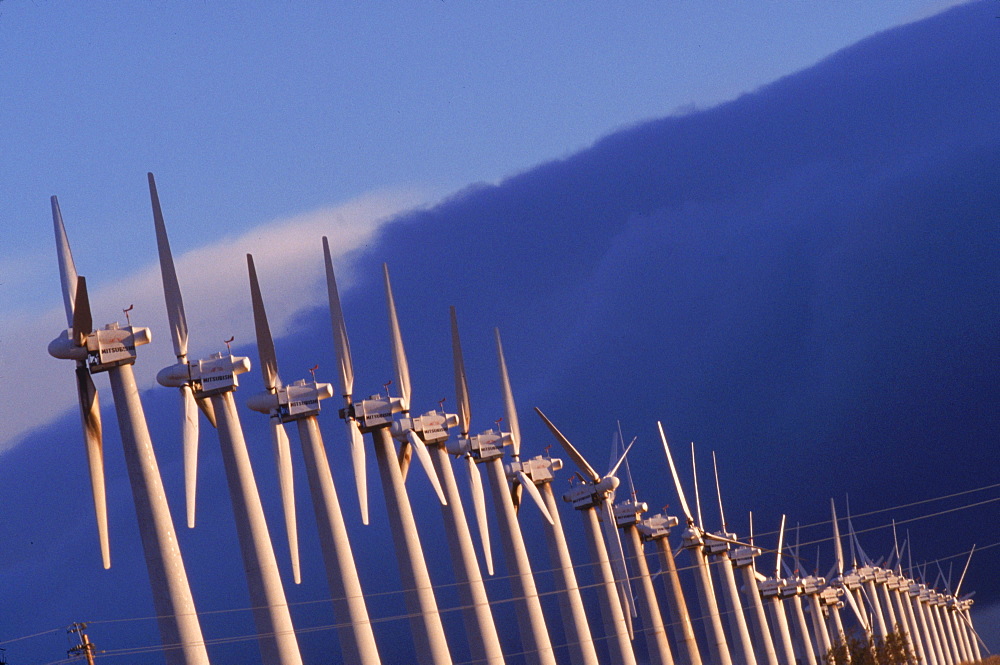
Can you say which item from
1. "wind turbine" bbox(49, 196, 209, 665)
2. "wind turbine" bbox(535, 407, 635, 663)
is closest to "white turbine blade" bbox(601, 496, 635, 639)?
"wind turbine" bbox(535, 407, 635, 663)

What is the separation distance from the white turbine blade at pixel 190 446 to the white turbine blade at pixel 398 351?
21510 mm

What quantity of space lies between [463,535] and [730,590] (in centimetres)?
6779

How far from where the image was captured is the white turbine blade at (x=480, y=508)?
8294 centimetres

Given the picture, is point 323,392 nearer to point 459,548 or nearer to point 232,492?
point 232,492

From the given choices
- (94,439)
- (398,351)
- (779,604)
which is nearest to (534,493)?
(398,351)

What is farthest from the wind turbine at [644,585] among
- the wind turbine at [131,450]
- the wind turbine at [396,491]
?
the wind turbine at [131,450]

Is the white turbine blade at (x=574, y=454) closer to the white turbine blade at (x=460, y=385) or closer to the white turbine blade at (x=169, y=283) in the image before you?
the white turbine blade at (x=460, y=385)

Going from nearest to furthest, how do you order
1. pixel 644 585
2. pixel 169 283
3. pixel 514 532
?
1. pixel 169 283
2. pixel 514 532
3. pixel 644 585

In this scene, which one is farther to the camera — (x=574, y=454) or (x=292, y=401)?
(x=574, y=454)

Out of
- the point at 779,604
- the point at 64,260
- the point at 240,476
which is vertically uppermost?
the point at 64,260

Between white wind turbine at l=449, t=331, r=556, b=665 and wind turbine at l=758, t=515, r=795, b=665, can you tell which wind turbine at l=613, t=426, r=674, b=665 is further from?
wind turbine at l=758, t=515, r=795, b=665

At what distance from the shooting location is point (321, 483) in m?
69.2

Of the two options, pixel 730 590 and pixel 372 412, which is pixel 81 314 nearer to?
pixel 372 412

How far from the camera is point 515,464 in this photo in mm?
99375
